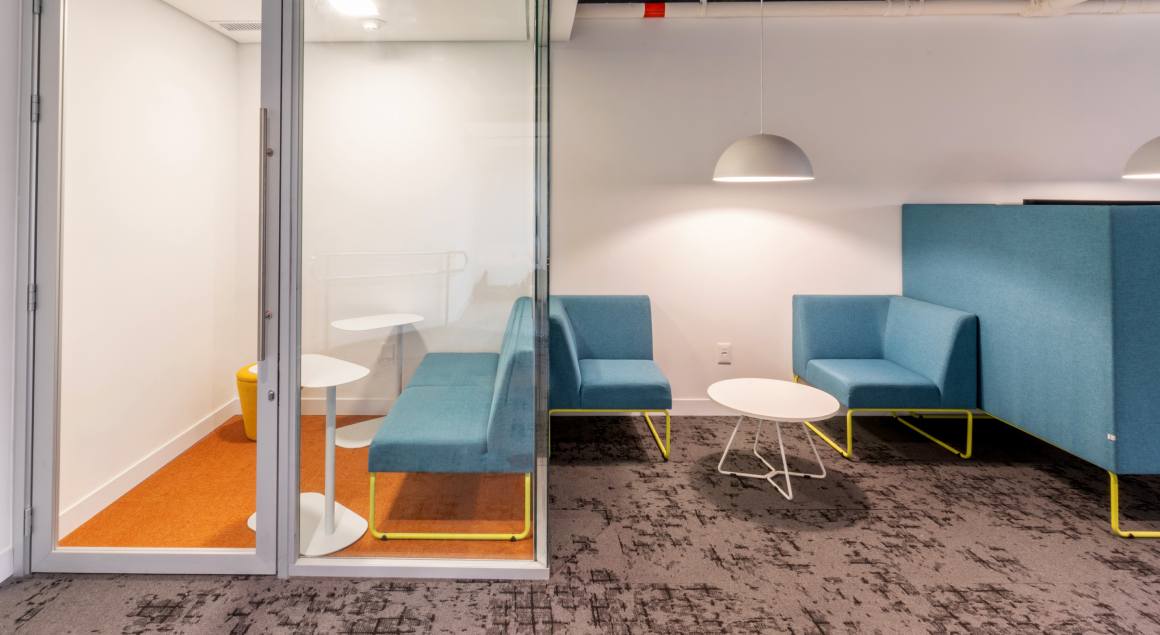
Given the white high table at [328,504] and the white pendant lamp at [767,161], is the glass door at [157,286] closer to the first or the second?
the white high table at [328,504]

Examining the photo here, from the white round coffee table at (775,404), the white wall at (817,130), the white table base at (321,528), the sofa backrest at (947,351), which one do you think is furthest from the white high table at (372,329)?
the sofa backrest at (947,351)

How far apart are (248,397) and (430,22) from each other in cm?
180

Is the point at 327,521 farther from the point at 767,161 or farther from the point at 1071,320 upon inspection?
the point at 1071,320

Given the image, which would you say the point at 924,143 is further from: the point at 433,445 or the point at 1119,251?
the point at 433,445

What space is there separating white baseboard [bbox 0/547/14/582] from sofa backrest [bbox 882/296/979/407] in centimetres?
428

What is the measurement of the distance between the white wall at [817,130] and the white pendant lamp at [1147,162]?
76 cm

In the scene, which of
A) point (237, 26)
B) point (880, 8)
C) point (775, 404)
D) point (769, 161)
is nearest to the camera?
point (237, 26)

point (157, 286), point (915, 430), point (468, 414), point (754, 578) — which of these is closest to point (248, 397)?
point (157, 286)

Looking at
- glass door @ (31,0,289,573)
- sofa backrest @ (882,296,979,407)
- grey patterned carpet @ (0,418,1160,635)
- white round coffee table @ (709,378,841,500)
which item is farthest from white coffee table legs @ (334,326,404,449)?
sofa backrest @ (882,296,979,407)

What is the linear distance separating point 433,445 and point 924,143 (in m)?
3.83

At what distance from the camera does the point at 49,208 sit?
2215 millimetres

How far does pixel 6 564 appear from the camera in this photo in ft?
7.16

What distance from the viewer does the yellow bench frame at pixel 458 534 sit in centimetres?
227

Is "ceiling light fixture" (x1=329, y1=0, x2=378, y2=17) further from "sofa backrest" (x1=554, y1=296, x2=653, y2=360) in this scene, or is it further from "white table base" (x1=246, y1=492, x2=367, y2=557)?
"sofa backrest" (x1=554, y1=296, x2=653, y2=360)
